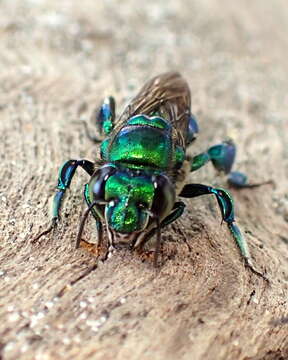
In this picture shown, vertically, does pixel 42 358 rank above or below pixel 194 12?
below

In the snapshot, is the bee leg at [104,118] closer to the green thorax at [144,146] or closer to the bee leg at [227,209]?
the green thorax at [144,146]

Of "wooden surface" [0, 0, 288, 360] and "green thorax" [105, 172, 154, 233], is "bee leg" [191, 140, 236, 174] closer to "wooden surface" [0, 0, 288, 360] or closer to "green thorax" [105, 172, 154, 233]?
"wooden surface" [0, 0, 288, 360]

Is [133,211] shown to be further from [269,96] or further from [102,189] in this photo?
[269,96]

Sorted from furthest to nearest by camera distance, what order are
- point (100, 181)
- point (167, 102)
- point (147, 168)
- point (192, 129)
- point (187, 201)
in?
1. point (192, 129)
2. point (167, 102)
3. point (187, 201)
4. point (147, 168)
5. point (100, 181)

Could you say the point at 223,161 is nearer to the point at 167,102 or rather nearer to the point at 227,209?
the point at 167,102

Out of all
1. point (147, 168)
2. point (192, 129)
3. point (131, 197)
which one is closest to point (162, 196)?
point (131, 197)

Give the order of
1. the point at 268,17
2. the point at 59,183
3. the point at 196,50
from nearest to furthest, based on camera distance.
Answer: the point at 59,183, the point at 196,50, the point at 268,17

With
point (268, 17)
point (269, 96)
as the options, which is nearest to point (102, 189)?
point (269, 96)
